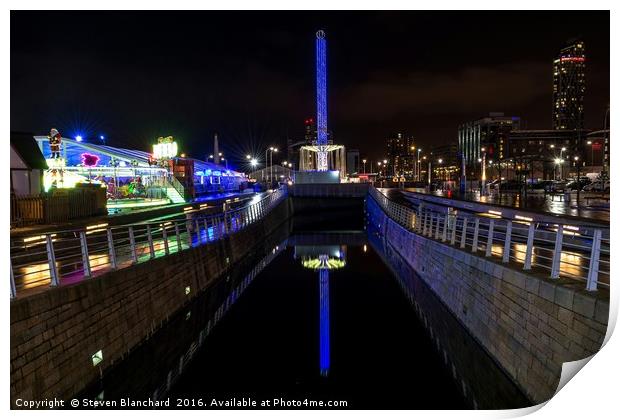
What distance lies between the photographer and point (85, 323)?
1046 centimetres

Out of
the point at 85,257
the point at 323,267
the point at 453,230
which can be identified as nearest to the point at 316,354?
the point at 453,230

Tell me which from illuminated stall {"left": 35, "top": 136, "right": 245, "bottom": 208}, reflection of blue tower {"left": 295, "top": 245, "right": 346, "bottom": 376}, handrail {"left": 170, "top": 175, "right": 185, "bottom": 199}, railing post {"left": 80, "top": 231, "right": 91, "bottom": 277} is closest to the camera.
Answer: railing post {"left": 80, "top": 231, "right": 91, "bottom": 277}

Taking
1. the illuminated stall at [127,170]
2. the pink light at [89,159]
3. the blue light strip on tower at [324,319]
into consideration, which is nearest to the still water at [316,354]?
the blue light strip on tower at [324,319]

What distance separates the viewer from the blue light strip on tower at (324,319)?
48.8ft

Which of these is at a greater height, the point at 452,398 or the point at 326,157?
the point at 326,157

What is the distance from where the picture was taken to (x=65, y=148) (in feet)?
119

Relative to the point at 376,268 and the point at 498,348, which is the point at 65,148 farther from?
the point at 498,348

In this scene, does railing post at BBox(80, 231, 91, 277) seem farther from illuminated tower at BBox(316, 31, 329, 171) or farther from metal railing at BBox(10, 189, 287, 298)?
illuminated tower at BBox(316, 31, 329, 171)

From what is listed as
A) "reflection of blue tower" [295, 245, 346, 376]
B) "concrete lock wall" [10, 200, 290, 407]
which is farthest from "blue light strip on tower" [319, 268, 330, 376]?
"concrete lock wall" [10, 200, 290, 407]

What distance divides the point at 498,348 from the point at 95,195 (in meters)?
20.7

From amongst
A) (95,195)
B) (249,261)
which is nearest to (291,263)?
(249,261)

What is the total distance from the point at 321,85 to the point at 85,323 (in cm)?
5672

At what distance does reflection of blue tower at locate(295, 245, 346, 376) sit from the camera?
51.6ft

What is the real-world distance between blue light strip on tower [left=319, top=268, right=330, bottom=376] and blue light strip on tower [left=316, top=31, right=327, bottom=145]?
3620 cm
